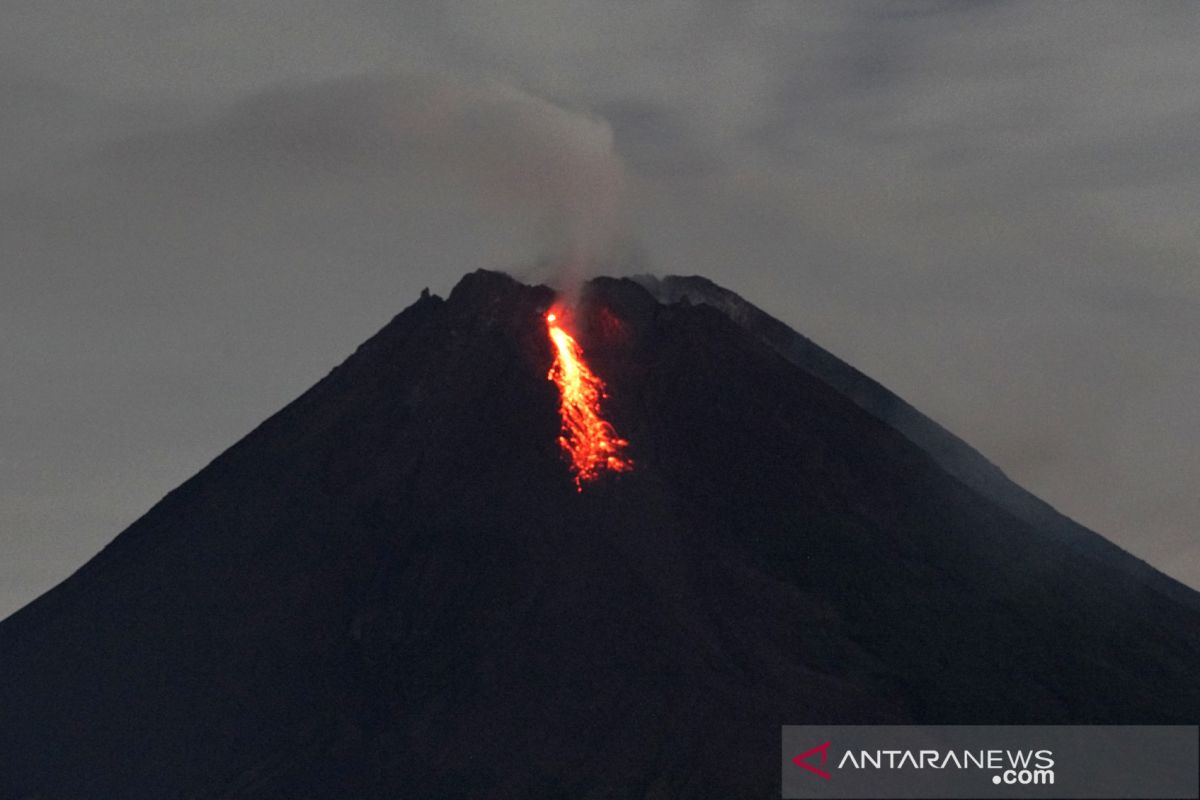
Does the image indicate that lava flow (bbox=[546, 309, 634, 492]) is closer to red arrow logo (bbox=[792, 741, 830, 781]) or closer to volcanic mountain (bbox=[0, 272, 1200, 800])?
volcanic mountain (bbox=[0, 272, 1200, 800])

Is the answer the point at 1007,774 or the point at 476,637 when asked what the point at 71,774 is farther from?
the point at 1007,774

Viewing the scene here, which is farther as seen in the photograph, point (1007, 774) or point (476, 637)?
point (476, 637)

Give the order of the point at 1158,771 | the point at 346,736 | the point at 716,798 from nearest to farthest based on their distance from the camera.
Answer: the point at 1158,771, the point at 716,798, the point at 346,736

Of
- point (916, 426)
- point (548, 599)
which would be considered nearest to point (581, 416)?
point (548, 599)

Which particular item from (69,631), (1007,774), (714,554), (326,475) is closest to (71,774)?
(69,631)

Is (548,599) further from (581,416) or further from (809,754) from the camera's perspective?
(809,754)

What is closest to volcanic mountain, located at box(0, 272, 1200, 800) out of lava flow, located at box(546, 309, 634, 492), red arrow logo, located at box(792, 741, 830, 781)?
lava flow, located at box(546, 309, 634, 492)

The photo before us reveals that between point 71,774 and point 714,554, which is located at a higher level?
point 714,554

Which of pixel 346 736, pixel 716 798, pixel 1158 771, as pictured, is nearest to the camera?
pixel 1158 771
